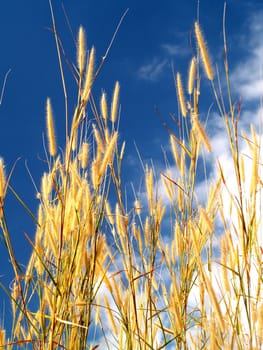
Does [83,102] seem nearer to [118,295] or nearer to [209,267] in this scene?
[118,295]

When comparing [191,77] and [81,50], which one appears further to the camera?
[191,77]

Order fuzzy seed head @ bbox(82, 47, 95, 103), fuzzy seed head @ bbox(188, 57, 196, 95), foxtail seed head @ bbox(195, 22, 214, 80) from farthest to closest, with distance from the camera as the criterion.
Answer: fuzzy seed head @ bbox(188, 57, 196, 95), foxtail seed head @ bbox(195, 22, 214, 80), fuzzy seed head @ bbox(82, 47, 95, 103)

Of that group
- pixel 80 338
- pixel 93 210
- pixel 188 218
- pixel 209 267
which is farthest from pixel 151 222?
pixel 80 338

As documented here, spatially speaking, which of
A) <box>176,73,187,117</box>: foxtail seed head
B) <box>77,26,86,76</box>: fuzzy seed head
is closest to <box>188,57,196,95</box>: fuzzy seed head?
<box>176,73,187,117</box>: foxtail seed head

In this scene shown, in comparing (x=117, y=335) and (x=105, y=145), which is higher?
(x=105, y=145)

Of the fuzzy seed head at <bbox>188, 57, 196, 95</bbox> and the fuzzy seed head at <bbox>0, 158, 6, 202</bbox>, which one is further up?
the fuzzy seed head at <bbox>188, 57, 196, 95</bbox>

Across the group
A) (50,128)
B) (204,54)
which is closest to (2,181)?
(50,128)

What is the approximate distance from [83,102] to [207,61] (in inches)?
16.5

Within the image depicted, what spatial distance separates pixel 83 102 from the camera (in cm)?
130

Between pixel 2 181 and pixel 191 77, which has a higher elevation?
pixel 191 77

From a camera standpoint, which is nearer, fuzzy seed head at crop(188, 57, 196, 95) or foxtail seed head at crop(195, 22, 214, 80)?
foxtail seed head at crop(195, 22, 214, 80)

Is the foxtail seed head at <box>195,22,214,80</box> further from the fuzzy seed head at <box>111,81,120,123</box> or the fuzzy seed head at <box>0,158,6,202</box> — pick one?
the fuzzy seed head at <box>0,158,6,202</box>

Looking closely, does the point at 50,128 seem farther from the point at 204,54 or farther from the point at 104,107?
the point at 204,54

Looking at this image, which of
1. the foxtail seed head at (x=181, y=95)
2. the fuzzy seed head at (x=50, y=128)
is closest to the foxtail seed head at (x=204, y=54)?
the foxtail seed head at (x=181, y=95)
